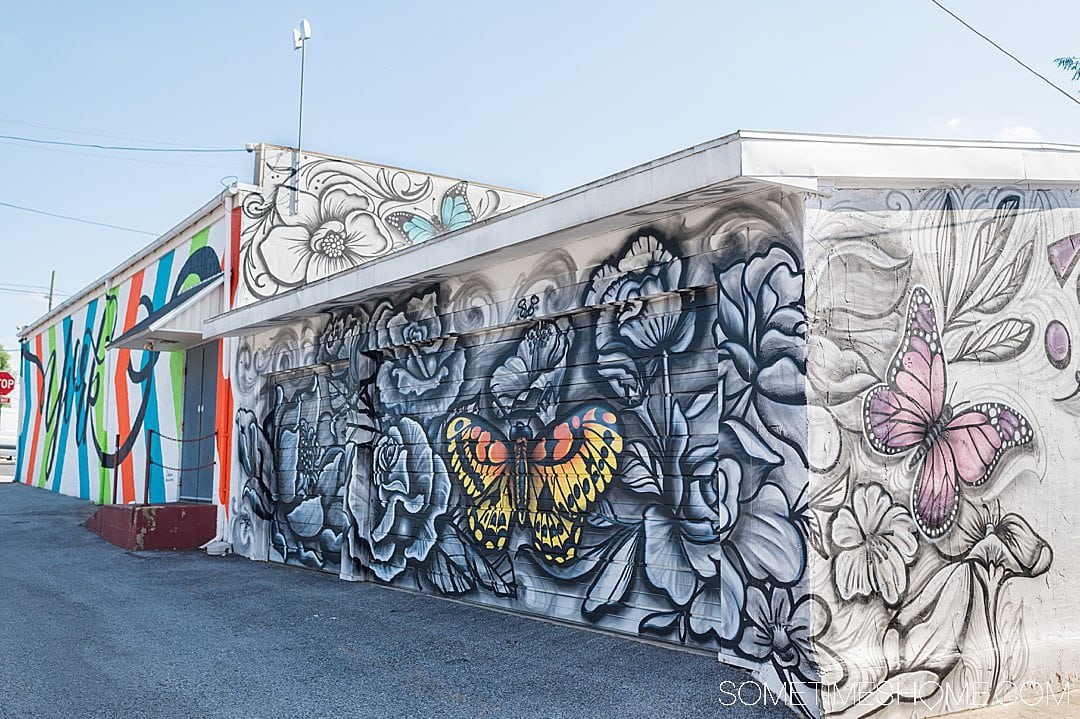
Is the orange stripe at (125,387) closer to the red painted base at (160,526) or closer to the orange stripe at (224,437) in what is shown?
the red painted base at (160,526)

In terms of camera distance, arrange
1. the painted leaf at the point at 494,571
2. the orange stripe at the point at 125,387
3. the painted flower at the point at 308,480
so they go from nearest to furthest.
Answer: the painted leaf at the point at 494,571, the painted flower at the point at 308,480, the orange stripe at the point at 125,387

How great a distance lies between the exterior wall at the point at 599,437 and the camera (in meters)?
5.34

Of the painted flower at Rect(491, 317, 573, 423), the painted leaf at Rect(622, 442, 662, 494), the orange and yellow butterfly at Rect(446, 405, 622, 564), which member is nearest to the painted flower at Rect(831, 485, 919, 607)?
the painted leaf at Rect(622, 442, 662, 494)

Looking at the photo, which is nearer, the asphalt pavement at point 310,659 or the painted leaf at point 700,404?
the asphalt pavement at point 310,659

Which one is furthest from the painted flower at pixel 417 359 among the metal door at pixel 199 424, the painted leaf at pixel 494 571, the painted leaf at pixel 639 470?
the metal door at pixel 199 424

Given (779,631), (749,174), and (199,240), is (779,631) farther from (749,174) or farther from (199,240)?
(199,240)

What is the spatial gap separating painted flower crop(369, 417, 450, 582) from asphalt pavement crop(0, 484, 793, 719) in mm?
394

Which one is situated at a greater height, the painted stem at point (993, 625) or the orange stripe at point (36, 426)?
the orange stripe at point (36, 426)

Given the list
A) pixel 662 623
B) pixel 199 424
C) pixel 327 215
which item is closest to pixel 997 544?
pixel 662 623

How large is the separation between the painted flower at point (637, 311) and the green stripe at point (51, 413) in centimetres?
1971

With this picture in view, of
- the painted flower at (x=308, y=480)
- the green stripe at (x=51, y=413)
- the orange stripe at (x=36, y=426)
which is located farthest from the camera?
the orange stripe at (x=36, y=426)

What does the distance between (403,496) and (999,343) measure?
5.41 metres

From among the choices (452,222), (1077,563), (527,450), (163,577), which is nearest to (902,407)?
(1077,563)

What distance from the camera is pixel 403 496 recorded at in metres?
8.92
